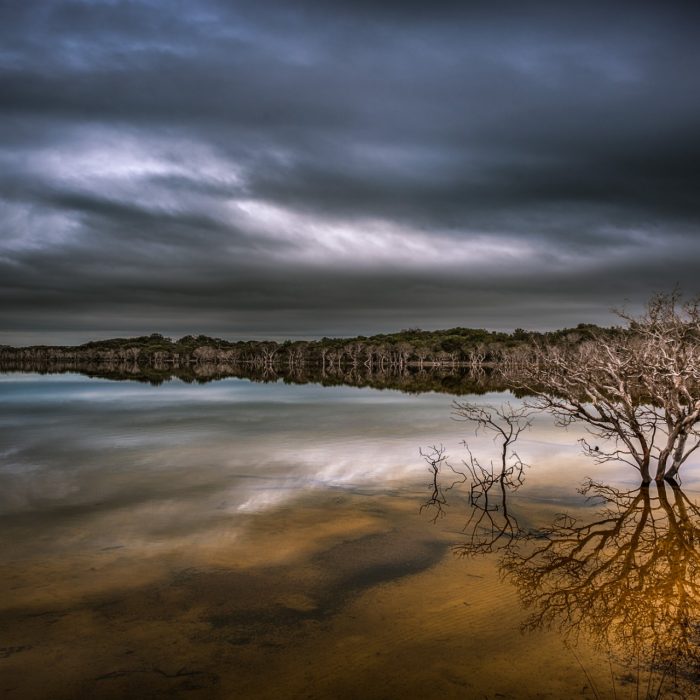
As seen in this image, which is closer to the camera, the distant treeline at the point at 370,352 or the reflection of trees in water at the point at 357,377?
the reflection of trees in water at the point at 357,377

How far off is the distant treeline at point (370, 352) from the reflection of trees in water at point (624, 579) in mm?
105001

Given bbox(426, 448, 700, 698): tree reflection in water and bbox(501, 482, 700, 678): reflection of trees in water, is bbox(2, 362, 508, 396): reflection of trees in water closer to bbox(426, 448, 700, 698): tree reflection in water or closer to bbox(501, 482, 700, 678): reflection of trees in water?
bbox(426, 448, 700, 698): tree reflection in water

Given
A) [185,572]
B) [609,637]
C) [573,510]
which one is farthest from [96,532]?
[573,510]

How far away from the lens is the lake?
6.08 m

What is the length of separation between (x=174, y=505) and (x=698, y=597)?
1019 cm

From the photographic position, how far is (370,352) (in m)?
139

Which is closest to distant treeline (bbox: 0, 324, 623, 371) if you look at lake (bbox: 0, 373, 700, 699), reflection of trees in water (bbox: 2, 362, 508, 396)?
reflection of trees in water (bbox: 2, 362, 508, 396)

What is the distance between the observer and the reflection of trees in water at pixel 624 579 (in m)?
6.72

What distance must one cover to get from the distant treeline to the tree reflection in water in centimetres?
10456

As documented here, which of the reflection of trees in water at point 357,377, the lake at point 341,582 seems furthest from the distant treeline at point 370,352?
the lake at point 341,582

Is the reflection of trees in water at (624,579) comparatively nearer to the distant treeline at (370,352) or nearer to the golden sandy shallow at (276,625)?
the golden sandy shallow at (276,625)

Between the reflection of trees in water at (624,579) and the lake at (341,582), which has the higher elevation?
the reflection of trees in water at (624,579)

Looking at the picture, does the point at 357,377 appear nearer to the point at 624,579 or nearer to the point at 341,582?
the point at 341,582

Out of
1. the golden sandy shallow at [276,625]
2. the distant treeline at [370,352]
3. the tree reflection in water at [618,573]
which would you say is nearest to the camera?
the golden sandy shallow at [276,625]
